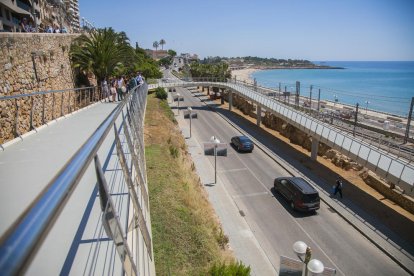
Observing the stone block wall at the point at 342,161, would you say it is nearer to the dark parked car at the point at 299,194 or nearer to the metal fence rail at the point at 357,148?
the metal fence rail at the point at 357,148

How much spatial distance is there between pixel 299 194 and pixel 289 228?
2504 millimetres

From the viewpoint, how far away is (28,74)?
1586 cm

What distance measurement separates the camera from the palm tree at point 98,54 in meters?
24.4

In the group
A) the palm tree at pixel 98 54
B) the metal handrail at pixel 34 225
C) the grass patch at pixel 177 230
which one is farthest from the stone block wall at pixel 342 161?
the metal handrail at pixel 34 225

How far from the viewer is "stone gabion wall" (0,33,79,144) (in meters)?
13.0

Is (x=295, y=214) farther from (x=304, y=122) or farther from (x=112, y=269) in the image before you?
(x=112, y=269)

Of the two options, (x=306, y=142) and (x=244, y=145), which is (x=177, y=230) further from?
(x=306, y=142)

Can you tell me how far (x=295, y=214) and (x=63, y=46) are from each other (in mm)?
20542

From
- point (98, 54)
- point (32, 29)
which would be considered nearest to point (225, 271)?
point (98, 54)

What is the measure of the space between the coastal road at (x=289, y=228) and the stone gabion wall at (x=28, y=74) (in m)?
13.0

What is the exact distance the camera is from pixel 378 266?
15.6m

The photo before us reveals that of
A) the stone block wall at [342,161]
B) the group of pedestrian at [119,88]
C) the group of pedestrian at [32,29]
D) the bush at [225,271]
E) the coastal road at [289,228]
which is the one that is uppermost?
the group of pedestrian at [32,29]

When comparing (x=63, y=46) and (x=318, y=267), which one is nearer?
(x=318, y=267)

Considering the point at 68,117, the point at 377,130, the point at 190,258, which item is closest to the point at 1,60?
the point at 68,117
